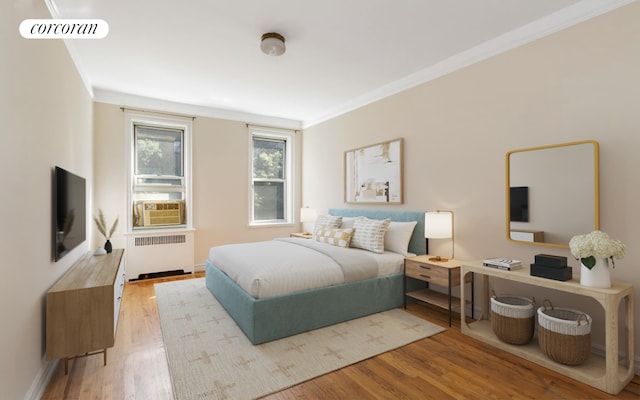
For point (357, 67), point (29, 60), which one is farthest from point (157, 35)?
point (357, 67)

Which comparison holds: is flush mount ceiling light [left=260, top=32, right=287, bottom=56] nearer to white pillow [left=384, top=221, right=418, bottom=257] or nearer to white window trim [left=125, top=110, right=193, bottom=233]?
white pillow [left=384, top=221, right=418, bottom=257]

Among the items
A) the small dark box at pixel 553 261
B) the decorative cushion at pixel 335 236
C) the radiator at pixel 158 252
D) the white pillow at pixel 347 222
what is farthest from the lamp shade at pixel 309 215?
the small dark box at pixel 553 261

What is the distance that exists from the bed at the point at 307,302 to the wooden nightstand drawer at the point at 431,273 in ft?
0.59

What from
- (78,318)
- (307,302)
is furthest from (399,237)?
(78,318)

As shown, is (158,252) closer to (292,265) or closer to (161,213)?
(161,213)

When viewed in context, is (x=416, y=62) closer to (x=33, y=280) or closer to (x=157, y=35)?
(x=157, y=35)

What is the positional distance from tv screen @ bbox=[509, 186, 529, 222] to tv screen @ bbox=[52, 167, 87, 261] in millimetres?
3776

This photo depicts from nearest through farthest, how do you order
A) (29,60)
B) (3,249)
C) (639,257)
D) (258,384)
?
(3,249), (29,60), (258,384), (639,257)

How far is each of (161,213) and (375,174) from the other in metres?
3.41

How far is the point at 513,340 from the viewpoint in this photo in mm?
2422

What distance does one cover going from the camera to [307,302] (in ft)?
9.08

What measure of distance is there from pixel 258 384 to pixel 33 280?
155 centimetres

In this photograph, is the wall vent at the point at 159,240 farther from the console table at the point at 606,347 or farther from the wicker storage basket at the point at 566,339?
the wicker storage basket at the point at 566,339

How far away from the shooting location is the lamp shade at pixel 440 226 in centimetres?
323
